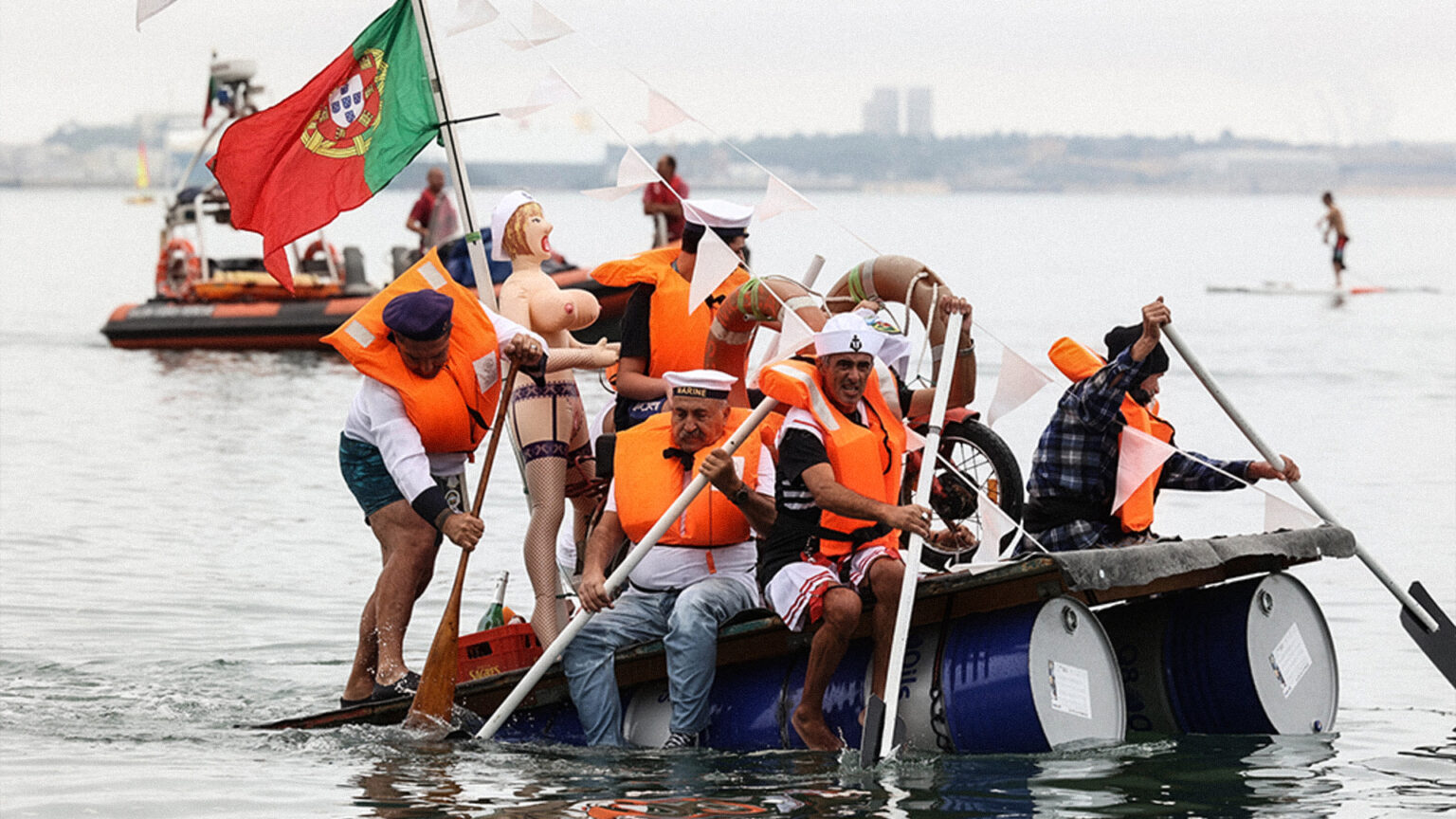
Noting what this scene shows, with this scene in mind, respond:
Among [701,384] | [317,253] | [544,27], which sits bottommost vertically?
[701,384]

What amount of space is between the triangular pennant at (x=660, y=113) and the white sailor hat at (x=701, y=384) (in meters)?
1.31

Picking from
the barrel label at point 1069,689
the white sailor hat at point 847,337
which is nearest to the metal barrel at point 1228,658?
the barrel label at point 1069,689

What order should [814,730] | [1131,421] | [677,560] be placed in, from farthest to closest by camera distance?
[1131,421] → [677,560] → [814,730]

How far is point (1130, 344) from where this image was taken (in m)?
8.55

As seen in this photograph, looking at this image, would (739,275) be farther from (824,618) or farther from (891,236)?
(891,236)

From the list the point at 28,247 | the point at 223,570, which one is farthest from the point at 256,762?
the point at 28,247

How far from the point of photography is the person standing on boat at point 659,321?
28.3 feet

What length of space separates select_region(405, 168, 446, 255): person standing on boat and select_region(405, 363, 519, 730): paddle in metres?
17.1

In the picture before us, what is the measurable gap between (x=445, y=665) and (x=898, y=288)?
230 cm

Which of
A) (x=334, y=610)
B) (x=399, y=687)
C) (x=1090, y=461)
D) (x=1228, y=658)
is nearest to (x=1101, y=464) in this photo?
(x=1090, y=461)

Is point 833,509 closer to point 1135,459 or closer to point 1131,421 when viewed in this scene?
point 1135,459

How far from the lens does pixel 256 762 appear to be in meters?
8.21

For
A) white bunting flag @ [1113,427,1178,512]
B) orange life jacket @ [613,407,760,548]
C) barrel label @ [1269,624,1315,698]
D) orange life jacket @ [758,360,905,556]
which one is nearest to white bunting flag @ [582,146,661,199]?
orange life jacket @ [613,407,760,548]

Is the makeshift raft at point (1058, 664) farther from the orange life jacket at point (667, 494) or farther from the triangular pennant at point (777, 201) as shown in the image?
the triangular pennant at point (777, 201)
